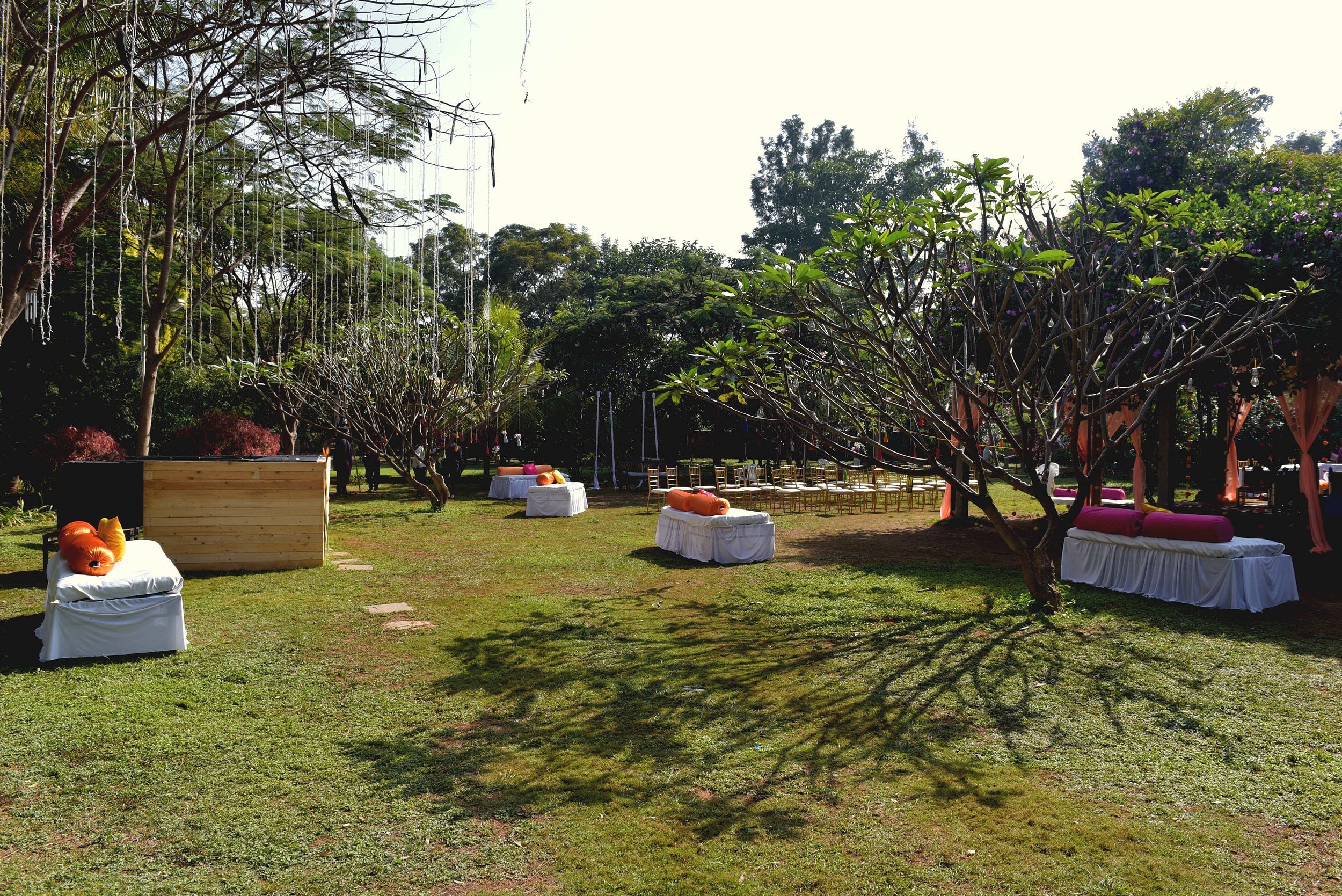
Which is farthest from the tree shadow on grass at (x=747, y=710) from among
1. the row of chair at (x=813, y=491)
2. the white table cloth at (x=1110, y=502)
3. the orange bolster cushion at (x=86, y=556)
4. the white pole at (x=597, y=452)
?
the white pole at (x=597, y=452)

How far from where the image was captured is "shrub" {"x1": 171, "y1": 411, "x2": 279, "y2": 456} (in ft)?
60.3

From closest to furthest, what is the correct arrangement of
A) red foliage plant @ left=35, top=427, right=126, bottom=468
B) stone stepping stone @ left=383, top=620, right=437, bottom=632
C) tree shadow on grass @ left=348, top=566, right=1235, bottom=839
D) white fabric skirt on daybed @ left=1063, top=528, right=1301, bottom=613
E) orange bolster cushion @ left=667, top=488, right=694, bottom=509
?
1. tree shadow on grass @ left=348, top=566, right=1235, bottom=839
2. stone stepping stone @ left=383, top=620, right=437, bottom=632
3. white fabric skirt on daybed @ left=1063, top=528, right=1301, bottom=613
4. orange bolster cushion @ left=667, top=488, right=694, bottom=509
5. red foliage plant @ left=35, top=427, right=126, bottom=468

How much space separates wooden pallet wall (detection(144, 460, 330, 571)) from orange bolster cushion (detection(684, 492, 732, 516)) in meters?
4.96

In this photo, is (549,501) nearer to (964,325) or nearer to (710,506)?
(710,506)

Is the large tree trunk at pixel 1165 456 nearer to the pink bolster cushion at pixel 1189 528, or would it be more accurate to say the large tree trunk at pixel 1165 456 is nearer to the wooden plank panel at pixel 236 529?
the pink bolster cushion at pixel 1189 528

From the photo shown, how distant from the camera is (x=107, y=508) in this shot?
30.7 feet

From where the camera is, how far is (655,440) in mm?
25391

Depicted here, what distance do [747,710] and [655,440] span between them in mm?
20002

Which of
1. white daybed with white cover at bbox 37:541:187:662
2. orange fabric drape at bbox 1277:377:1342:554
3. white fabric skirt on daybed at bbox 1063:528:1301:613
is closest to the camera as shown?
white daybed with white cover at bbox 37:541:187:662

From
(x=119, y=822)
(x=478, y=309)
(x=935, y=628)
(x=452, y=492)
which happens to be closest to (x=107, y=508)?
(x=119, y=822)

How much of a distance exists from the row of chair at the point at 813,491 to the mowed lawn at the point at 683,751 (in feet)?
33.8

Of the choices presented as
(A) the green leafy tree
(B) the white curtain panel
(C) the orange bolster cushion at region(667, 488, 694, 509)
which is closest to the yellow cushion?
(B) the white curtain panel

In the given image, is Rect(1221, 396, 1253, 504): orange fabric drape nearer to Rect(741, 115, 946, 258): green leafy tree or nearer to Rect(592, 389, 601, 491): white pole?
Rect(592, 389, 601, 491): white pole

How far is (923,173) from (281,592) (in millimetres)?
46605
